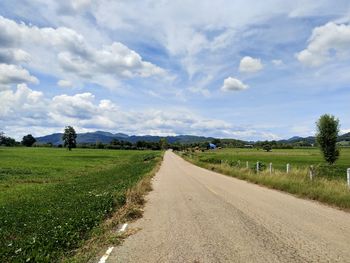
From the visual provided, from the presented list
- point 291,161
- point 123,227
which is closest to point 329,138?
point 291,161

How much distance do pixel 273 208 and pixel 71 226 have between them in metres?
7.38

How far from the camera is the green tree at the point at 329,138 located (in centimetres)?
6203

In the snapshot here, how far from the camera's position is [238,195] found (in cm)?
1922

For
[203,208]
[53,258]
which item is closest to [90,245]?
[53,258]

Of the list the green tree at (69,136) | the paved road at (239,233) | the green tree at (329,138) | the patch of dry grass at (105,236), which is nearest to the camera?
the paved road at (239,233)

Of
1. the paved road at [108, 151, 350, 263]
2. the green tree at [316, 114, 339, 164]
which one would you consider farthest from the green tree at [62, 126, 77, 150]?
the paved road at [108, 151, 350, 263]

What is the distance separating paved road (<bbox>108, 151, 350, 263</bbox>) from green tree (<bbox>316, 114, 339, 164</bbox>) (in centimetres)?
4901

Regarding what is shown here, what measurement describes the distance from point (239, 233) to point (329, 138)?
56387mm

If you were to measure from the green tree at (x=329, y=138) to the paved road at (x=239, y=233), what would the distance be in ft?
161

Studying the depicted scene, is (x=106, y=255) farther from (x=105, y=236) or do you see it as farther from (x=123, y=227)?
(x=123, y=227)

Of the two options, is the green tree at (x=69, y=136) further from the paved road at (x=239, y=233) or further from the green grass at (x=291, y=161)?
the paved road at (x=239, y=233)

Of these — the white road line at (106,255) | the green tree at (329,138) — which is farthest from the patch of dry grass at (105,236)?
the green tree at (329,138)

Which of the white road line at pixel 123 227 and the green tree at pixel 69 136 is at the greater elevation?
the green tree at pixel 69 136

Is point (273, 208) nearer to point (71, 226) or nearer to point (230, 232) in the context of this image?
point (230, 232)
